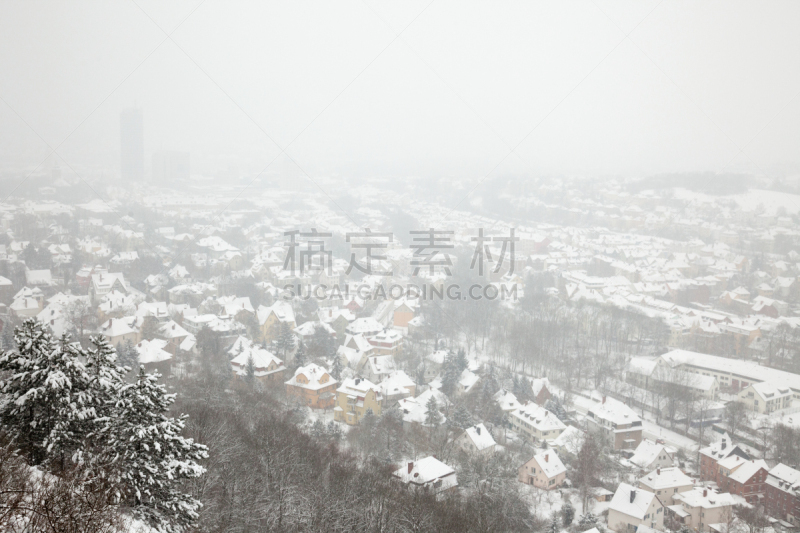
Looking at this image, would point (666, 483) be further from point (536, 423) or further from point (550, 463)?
point (536, 423)

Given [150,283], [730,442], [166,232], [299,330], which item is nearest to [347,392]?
[299,330]

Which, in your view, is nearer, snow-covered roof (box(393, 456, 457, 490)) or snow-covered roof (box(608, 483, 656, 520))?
snow-covered roof (box(393, 456, 457, 490))

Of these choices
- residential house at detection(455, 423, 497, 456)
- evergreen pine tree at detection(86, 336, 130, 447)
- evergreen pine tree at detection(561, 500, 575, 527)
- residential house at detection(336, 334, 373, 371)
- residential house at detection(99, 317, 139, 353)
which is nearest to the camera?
evergreen pine tree at detection(86, 336, 130, 447)

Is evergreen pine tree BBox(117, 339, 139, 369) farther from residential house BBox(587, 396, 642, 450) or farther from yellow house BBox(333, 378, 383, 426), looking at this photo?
residential house BBox(587, 396, 642, 450)

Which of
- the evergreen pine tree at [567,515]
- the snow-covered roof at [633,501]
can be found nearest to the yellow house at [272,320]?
the evergreen pine tree at [567,515]

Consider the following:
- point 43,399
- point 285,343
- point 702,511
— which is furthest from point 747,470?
point 43,399

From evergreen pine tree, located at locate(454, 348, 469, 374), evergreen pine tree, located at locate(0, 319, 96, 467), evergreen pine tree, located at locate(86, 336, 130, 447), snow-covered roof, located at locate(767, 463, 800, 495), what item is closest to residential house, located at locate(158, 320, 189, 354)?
evergreen pine tree, located at locate(454, 348, 469, 374)
